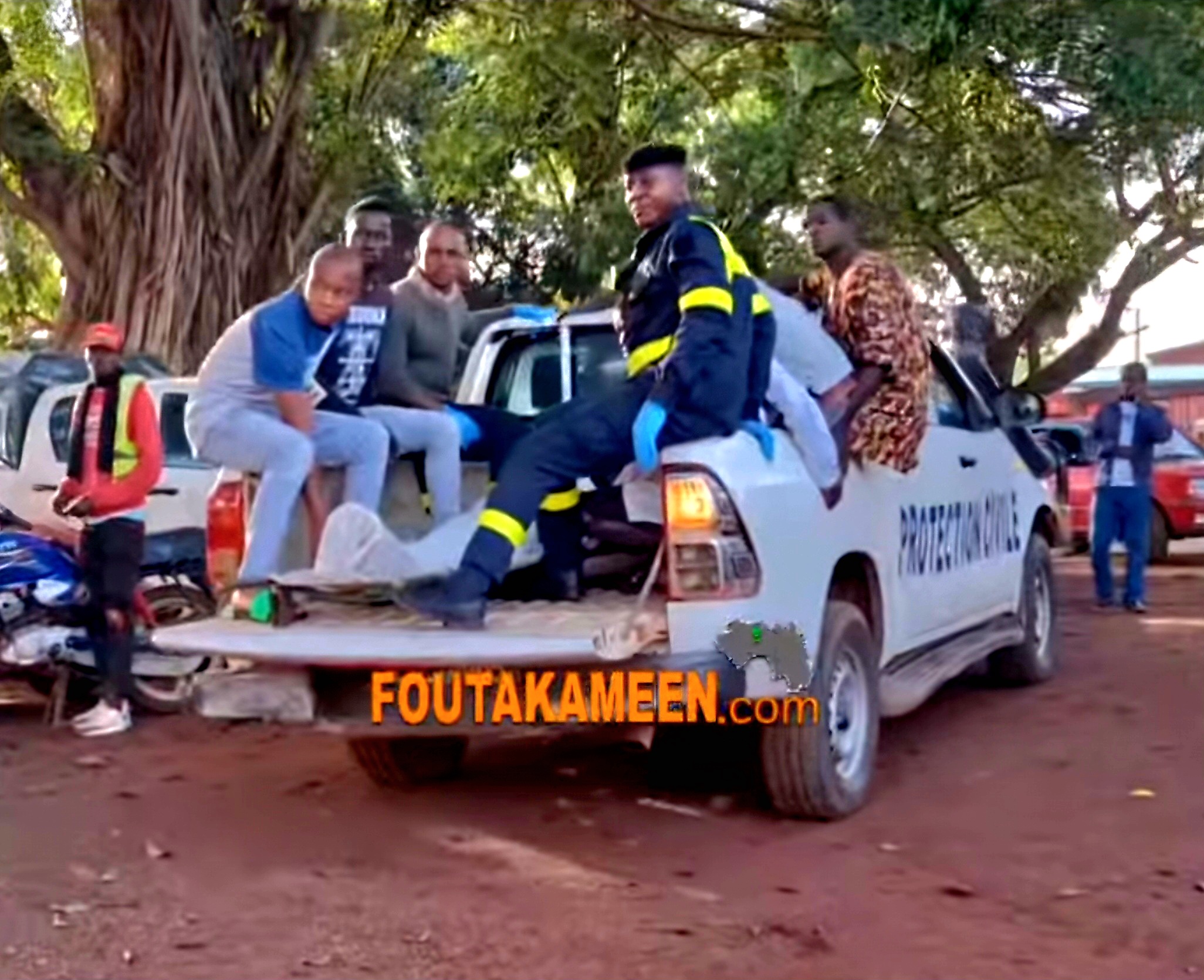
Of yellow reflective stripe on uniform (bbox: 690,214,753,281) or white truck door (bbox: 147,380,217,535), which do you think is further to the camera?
white truck door (bbox: 147,380,217,535)

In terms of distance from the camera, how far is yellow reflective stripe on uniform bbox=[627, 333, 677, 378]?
235 inches

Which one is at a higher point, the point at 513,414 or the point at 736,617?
the point at 513,414

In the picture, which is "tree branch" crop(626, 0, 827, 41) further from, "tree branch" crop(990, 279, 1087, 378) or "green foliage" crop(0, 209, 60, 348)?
"green foliage" crop(0, 209, 60, 348)

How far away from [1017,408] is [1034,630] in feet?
3.35

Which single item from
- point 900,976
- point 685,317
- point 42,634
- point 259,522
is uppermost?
point 685,317

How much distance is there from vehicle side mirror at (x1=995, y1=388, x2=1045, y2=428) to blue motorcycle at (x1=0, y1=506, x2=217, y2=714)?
141 inches

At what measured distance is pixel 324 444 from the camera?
6141mm

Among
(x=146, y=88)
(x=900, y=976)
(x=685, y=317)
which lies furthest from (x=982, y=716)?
(x=146, y=88)

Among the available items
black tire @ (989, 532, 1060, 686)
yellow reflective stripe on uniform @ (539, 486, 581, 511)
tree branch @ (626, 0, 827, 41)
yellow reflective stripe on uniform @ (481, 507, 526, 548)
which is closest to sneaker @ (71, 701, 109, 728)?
yellow reflective stripe on uniform @ (539, 486, 581, 511)

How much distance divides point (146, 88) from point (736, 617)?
9510 mm

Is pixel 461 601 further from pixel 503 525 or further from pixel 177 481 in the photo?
pixel 177 481

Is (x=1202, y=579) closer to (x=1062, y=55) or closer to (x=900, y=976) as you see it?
(x=1062, y=55)

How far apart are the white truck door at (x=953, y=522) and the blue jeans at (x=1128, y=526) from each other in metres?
3.67

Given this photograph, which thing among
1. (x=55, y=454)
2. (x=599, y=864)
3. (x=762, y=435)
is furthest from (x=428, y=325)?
(x=55, y=454)
